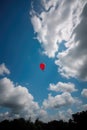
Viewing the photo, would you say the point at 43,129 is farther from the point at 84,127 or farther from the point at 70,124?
the point at 84,127

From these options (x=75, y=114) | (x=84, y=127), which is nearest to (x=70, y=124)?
(x=75, y=114)

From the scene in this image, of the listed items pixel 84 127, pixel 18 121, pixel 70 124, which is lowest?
pixel 84 127

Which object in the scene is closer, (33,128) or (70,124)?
(70,124)

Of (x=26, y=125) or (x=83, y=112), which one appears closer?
(x=83, y=112)

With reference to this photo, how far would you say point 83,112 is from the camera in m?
95.8

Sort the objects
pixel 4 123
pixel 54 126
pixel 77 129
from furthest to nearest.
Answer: pixel 4 123
pixel 54 126
pixel 77 129

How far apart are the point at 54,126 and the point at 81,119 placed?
3455cm

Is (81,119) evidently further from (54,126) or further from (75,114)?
(54,126)

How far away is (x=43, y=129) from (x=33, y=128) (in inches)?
699

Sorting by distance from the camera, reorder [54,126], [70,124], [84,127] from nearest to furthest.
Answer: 1. [84,127]
2. [70,124]
3. [54,126]

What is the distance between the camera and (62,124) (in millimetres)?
120000

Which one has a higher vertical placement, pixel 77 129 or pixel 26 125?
pixel 26 125

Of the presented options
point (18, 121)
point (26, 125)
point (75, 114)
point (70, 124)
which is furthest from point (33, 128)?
point (75, 114)

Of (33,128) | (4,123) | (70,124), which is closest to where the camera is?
→ (70,124)
